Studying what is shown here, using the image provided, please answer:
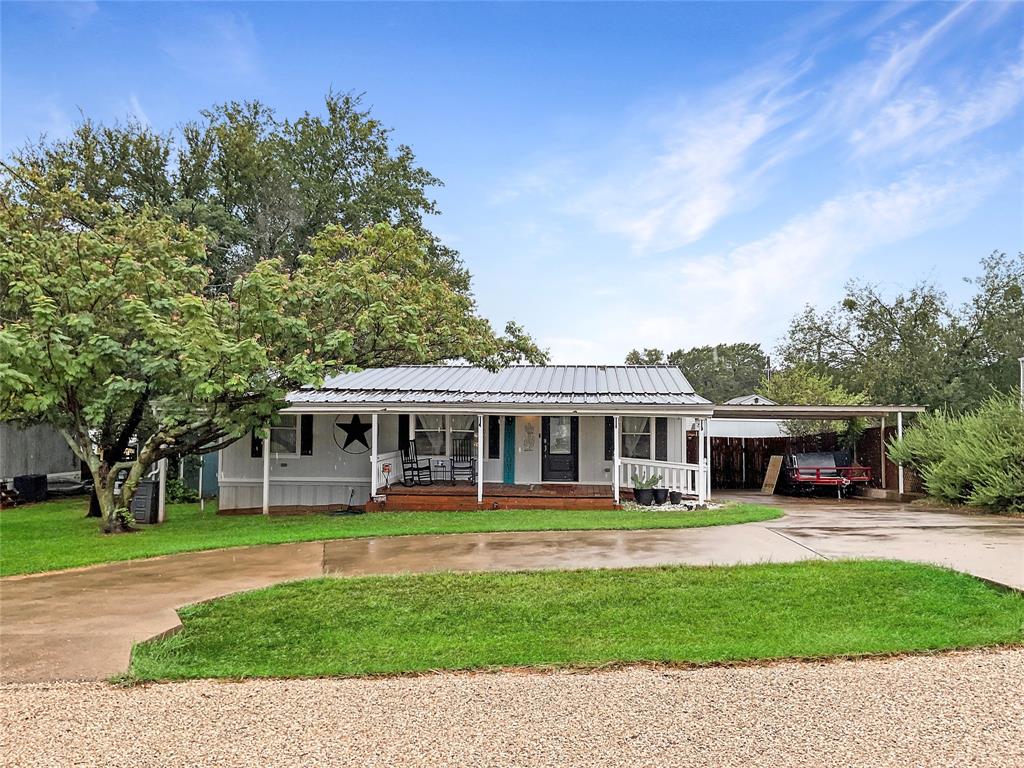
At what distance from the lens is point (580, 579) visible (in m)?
7.90

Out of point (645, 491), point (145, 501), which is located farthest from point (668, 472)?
point (145, 501)

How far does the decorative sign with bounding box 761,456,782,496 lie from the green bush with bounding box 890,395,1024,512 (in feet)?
18.3

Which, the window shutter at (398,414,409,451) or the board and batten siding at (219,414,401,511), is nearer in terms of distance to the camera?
the board and batten siding at (219,414,401,511)

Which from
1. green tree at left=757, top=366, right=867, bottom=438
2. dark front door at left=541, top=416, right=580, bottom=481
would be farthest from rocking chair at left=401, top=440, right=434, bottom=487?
green tree at left=757, top=366, right=867, bottom=438

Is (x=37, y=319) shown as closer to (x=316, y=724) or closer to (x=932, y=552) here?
(x=316, y=724)

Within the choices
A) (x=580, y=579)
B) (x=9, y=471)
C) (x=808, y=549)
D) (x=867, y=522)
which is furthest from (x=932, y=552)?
(x=9, y=471)

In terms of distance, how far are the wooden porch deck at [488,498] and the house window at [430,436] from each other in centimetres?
144

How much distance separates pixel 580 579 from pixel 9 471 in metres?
19.3

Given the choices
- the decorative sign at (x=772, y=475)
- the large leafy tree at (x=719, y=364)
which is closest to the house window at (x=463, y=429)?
the decorative sign at (x=772, y=475)

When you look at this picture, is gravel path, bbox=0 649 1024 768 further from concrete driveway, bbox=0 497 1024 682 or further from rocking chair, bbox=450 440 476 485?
rocking chair, bbox=450 440 476 485

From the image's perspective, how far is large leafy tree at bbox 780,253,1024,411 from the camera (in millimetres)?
26156

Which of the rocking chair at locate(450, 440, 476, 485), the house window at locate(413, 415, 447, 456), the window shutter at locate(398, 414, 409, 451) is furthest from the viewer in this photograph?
the window shutter at locate(398, 414, 409, 451)

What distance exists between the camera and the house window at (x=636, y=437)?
57.2 ft

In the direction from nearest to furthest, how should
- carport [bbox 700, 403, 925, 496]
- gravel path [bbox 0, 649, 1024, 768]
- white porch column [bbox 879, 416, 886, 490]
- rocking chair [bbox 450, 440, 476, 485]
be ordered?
gravel path [bbox 0, 649, 1024, 768]
rocking chair [bbox 450, 440, 476, 485]
carport [bbox 700, 403, 925, 496]
white porch column [bbox 879, 416, 886, 490]
